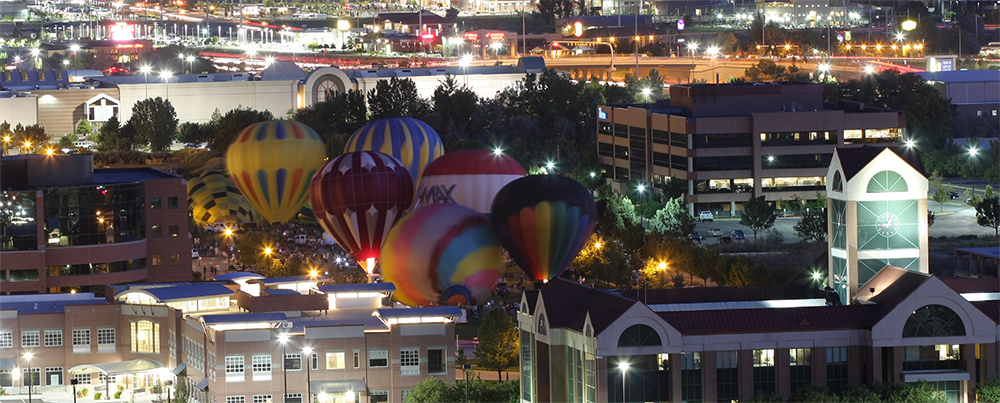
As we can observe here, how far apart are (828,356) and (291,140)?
53112 mm

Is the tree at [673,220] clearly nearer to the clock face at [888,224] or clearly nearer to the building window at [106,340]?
the building window at [106,340]

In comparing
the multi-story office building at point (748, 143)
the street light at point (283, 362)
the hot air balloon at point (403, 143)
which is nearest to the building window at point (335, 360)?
the street light at point (283, 362)

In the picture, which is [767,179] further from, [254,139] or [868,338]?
[868,338]

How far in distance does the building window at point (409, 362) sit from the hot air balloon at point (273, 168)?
40.8 metres

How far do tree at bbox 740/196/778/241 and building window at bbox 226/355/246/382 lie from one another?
39228mm

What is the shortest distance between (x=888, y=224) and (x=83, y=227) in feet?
114

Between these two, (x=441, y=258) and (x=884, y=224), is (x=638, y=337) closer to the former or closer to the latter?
(x=884, y=224)

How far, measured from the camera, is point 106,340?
226 ft

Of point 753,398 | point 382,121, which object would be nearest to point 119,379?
point 753,398

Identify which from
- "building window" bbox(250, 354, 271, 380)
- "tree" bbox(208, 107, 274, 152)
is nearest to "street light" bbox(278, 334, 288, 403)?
"building window" bbox(250, 354, 271, 380)

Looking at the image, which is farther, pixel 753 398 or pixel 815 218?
pixel 815 218

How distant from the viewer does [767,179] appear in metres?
108

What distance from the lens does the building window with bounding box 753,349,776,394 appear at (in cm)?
5550

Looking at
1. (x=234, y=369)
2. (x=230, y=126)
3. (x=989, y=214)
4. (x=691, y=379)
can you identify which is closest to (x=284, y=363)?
(x=234, y=369)
